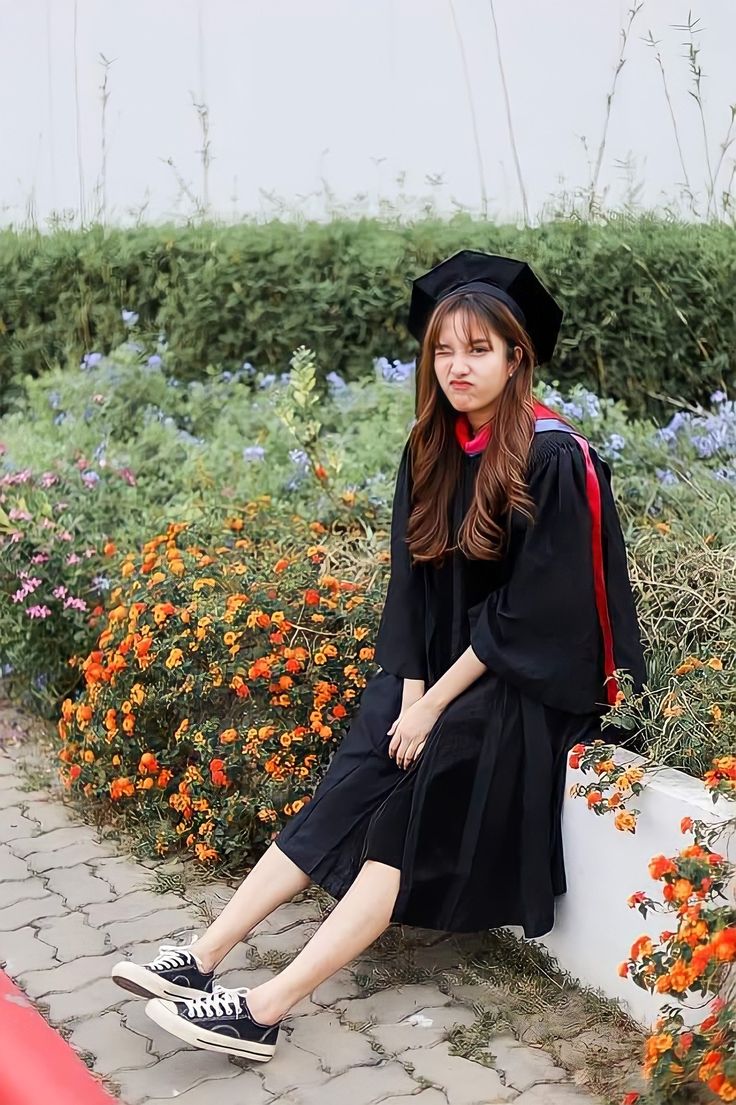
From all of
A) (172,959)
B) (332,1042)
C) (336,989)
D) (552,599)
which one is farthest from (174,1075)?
(552,599)

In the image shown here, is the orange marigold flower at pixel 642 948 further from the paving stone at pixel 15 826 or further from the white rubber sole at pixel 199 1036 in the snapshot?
the paving stone at pixel 15 826

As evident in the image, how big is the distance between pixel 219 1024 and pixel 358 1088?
0.99 feet

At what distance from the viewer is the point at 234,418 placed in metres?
5.82

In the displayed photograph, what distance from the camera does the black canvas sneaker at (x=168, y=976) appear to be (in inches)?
106

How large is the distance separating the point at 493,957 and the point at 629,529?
1.37m

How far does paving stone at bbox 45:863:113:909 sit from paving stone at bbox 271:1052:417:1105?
3.34 ft

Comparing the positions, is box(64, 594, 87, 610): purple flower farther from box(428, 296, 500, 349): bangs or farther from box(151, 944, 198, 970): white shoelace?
box(428, 296, 500, 349): bangs

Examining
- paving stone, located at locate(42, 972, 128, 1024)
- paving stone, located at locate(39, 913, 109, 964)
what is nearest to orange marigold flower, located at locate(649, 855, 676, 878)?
paving stone, located at locate(42, 972, 128, 1024)

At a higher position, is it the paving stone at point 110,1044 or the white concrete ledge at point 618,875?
the white concrete ledge at point 618,875

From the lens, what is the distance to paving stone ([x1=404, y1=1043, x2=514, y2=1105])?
2566 millimetres

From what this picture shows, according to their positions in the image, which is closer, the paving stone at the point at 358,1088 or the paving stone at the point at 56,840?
the paving stone at the point at 358,1088

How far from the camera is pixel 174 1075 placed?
2660 millimetres

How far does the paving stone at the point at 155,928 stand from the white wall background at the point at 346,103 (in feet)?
12.7

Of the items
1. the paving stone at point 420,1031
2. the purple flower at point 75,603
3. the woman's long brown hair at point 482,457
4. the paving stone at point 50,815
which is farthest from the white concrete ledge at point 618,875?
the purple flower at point 75,603
